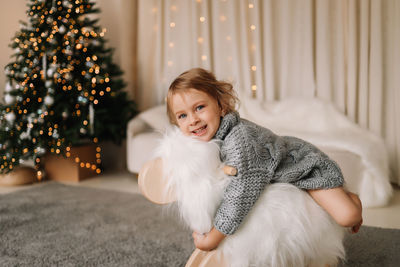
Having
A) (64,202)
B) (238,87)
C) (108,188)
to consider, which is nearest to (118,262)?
(64,202)

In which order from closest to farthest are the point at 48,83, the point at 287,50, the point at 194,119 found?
the point at 194,119, the point at 48,83, the point at 287,50

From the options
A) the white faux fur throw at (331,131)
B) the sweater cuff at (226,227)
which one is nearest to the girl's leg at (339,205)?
the sweater cuff at (226,227)

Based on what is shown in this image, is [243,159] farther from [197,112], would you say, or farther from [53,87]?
[53,87]

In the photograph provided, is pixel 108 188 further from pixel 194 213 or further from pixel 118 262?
pixel 194 213

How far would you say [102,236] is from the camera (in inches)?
63.1

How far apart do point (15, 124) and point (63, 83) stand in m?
0.48

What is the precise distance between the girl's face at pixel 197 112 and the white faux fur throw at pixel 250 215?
0.33 feet

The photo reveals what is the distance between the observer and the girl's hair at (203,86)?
106cm

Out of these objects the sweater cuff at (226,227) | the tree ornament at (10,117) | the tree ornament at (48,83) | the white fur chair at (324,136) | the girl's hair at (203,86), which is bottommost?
the white fur chair at (324,136)

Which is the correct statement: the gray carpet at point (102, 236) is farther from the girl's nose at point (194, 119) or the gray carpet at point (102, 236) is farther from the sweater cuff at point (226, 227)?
the girl's nose at point (194, 119)

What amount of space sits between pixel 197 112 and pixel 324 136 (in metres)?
1.36

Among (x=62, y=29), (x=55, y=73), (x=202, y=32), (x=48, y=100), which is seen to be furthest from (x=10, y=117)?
(x=202, y=32)

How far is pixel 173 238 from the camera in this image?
1568 mm

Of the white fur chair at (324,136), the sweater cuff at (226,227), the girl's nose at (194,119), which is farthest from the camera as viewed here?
the white fur chair at (324,136)
